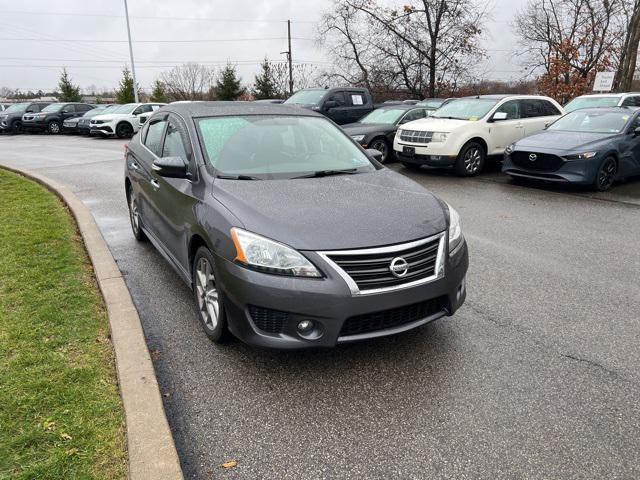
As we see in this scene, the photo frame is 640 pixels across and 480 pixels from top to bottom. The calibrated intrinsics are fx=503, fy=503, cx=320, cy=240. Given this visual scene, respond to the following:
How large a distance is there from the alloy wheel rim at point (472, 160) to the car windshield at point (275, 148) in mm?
6992

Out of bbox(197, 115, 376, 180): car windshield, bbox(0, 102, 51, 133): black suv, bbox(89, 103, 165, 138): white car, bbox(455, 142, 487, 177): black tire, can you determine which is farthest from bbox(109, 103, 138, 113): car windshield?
bbox(197, 115, 376, 180): car windshield

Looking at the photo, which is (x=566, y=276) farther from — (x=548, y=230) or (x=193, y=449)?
(x=193, y=449)

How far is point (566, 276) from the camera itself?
4910mm

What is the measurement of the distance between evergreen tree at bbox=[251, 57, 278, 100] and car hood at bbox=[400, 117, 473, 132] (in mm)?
36446

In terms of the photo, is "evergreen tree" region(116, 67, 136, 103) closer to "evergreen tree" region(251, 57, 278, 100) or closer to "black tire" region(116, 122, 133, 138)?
"evergreen tree" region(251, 57, 278, 100)

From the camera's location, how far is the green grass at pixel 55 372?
2299mm

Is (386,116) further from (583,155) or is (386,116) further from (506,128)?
(583,155)

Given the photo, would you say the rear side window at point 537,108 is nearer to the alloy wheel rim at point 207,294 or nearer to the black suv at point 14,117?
the alloy wheel rim at point 207,294

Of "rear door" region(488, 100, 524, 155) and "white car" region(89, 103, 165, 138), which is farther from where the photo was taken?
"white car" region(89, 103, 165, 138)

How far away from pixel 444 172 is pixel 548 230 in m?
5.38

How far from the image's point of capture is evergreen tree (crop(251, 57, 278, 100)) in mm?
46156

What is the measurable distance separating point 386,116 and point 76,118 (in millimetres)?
19404

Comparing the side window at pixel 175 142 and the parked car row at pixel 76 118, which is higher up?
the parked car row at pixel 76 118

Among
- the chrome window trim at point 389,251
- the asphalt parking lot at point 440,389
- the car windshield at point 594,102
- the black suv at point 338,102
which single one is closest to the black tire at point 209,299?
the asphalt parking lot at point 440,389
